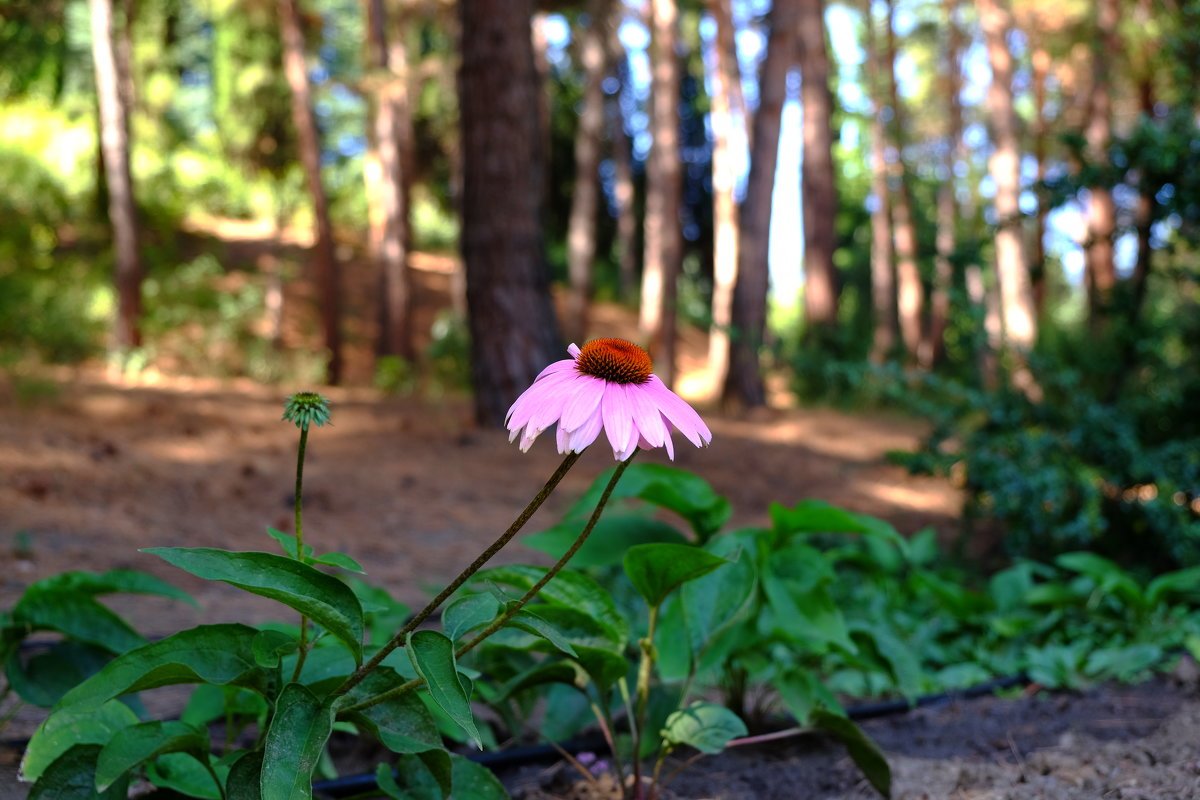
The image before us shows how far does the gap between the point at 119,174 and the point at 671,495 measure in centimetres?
1048

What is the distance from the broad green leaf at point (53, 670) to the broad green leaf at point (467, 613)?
842mm

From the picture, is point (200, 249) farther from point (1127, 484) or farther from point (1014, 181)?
point (1127, 484)

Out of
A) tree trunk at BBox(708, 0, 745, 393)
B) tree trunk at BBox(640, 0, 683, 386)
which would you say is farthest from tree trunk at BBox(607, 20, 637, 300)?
tree trunk at BBox(640, 0, 683, 386)

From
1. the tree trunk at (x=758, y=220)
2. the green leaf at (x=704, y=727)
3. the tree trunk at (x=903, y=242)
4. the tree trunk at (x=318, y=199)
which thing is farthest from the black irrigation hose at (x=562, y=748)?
the tree trunk at (x=903, y=242)

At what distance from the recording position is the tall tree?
1061cm

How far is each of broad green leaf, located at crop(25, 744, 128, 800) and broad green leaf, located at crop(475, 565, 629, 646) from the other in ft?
2.12

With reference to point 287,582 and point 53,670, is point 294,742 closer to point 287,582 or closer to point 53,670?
point 287,582

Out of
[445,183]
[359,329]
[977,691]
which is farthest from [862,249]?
[977,691]

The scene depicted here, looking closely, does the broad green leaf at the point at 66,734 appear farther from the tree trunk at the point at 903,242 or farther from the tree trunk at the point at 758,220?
the tree trunk at the point at 903,242

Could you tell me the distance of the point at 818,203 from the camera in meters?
12.6

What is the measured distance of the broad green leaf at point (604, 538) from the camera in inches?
80.7

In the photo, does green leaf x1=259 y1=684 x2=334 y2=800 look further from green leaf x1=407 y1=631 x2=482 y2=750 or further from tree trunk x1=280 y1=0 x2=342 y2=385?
tree trunk x1=280 y1=0 x2=342 y2=385

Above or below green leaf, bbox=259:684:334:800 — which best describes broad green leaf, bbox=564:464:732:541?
above

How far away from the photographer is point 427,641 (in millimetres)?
1185
